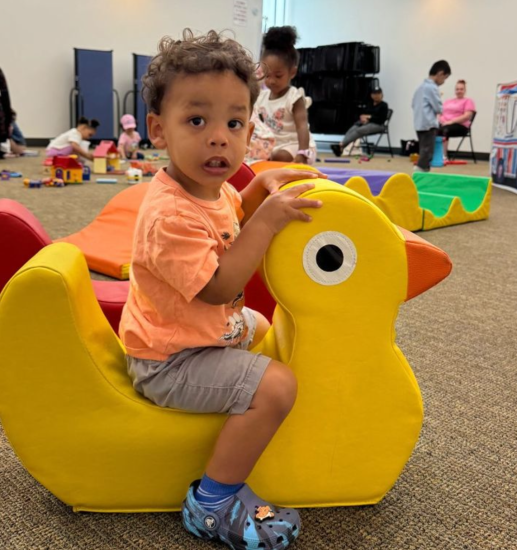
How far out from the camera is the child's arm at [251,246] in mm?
904

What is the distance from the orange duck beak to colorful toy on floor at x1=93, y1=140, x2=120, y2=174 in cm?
518

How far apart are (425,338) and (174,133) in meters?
1.22

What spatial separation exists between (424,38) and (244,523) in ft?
31.6

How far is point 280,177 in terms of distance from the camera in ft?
3.61

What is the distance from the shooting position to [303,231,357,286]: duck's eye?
0.95 metres

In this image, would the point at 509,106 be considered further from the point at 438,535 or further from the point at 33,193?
the point at 438,535

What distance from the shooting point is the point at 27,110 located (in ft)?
27.0

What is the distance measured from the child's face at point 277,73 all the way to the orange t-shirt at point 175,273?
87.8 inches

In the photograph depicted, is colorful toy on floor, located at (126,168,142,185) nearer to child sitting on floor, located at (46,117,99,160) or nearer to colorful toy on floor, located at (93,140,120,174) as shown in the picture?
colorful toy on floor, located at (93,140,120,174)

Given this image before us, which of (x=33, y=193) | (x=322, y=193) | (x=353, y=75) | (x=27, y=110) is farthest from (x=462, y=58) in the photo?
(x=322, y=193)

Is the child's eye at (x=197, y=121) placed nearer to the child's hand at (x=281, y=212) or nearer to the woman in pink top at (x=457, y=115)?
the child's hand at (x=281, y=212)

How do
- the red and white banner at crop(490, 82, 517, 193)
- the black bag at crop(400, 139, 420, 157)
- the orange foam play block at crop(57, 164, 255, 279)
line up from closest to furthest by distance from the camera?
1. the orange foam play block at crop(57, 164, 255, 279)
2. the red and white banner at crop(490, 82, 517, 193)
3. the black bag at crop(400, 139, 420, 157)

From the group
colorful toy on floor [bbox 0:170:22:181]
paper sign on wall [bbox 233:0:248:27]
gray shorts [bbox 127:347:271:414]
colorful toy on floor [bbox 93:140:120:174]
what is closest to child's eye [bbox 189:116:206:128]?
gray shorts [bbox 127:347:271:414]

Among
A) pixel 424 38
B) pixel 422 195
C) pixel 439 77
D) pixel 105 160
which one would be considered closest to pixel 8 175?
pixel 105 160
